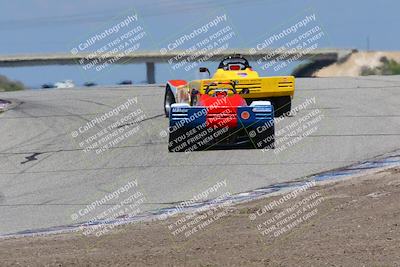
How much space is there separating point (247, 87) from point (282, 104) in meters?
1.31

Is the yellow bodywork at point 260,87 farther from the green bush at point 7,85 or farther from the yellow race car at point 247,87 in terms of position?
the green bush at point 7,85

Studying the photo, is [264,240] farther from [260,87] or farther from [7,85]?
[7,85]

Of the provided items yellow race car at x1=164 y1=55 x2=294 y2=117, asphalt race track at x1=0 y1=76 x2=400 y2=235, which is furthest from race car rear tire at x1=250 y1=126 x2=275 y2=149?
yellow race car at x1=164 y1=55 x2=294 y2=117

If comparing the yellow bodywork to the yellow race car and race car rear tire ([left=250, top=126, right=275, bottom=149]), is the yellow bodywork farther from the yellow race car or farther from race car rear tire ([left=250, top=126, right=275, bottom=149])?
race car rear tire ([left=250, top=126, right=275, bottom=149])

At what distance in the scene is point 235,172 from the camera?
1514cm

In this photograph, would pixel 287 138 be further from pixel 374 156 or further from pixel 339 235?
pixel 339 235

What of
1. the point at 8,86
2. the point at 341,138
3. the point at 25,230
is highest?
the point at 25,230

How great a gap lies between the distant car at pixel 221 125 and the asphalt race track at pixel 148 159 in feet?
1.17

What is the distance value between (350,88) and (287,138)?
33.3 feet

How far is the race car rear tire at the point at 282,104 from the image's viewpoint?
65.2ft

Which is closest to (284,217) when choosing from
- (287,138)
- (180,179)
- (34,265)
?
(34,265)

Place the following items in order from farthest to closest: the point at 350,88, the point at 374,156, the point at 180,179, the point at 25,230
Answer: the point at 350,88 < the point at 374,156 < the point at 180,179 < the point at 25,230

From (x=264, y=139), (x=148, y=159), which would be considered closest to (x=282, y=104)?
(x=264, y=139)

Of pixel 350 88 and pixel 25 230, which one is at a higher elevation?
pixel 25 230
